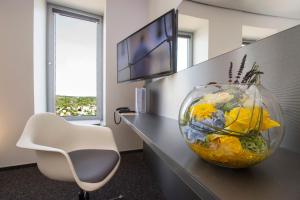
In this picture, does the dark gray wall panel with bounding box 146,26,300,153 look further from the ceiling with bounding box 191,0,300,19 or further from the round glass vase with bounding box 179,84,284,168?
the round glass vase with bounding box 179,84,284,168

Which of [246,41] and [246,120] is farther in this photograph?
[246,41]

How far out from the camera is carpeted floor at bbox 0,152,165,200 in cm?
156

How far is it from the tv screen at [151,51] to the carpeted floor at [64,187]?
1137mm

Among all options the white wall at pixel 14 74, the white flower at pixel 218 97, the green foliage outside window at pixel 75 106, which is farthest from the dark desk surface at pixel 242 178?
the green foliage outside window at pixel 75 106

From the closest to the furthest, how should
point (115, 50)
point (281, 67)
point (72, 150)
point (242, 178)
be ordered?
point (242, 178) < point (281, 67) < point (72, 150) < point (115, 50)

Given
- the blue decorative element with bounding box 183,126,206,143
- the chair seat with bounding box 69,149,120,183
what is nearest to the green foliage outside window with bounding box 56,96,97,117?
the chair seat with bounding box 69,149,120,183

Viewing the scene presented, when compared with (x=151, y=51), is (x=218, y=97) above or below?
below

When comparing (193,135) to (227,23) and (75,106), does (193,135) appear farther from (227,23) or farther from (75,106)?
(75,106)

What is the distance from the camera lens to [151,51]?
1605 mm

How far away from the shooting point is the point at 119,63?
2.28 m

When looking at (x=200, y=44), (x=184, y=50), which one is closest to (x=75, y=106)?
(x=184, y=50)

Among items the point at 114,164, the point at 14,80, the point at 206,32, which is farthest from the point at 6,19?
the point at 206,32

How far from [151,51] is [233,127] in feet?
4.40

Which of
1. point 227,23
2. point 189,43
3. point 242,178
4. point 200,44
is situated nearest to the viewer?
point 242,178
